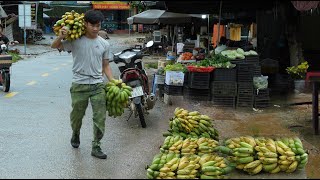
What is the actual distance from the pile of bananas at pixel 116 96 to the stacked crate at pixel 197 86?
4.23 m

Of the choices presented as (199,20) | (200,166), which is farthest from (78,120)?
(199,20)

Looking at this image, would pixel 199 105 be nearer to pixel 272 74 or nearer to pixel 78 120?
pixel 272 74

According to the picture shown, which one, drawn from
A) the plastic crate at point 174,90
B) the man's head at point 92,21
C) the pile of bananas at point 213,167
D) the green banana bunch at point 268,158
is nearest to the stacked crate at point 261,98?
the plastic crate at point 174,90

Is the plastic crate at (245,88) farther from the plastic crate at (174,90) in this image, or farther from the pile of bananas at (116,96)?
the pile of bananas at (116,96)

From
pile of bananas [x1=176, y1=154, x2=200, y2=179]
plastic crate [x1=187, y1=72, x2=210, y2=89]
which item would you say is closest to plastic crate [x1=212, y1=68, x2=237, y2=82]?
plastic crate [x1=187, y1=72, x2=210, y2=89]

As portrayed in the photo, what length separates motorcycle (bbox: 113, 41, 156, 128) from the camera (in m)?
7.67

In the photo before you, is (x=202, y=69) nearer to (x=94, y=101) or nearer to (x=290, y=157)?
(x=94, y=101)

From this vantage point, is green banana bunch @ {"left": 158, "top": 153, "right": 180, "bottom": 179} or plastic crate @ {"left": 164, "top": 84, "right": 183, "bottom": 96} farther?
plastic crate @ {"left": 164, "top": 84, "right": 183, "bottom": 96}

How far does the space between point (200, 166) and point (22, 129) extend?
4012mm

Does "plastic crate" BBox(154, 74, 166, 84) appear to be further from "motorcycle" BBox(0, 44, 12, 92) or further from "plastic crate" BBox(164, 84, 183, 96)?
"motorcycle" BBox(0, 44, 12, 92)

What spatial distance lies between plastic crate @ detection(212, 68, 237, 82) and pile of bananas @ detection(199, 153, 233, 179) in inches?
193

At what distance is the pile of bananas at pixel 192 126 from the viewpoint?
601cm

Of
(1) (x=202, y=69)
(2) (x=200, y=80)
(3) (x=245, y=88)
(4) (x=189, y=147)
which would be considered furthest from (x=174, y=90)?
(4) (x=189, y=147)

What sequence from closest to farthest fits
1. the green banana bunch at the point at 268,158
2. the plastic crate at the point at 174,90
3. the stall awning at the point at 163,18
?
the green banana bunch at the point at 268,158, the plastic crate at the point at 174,90, the stall awning at the point at 163,18
